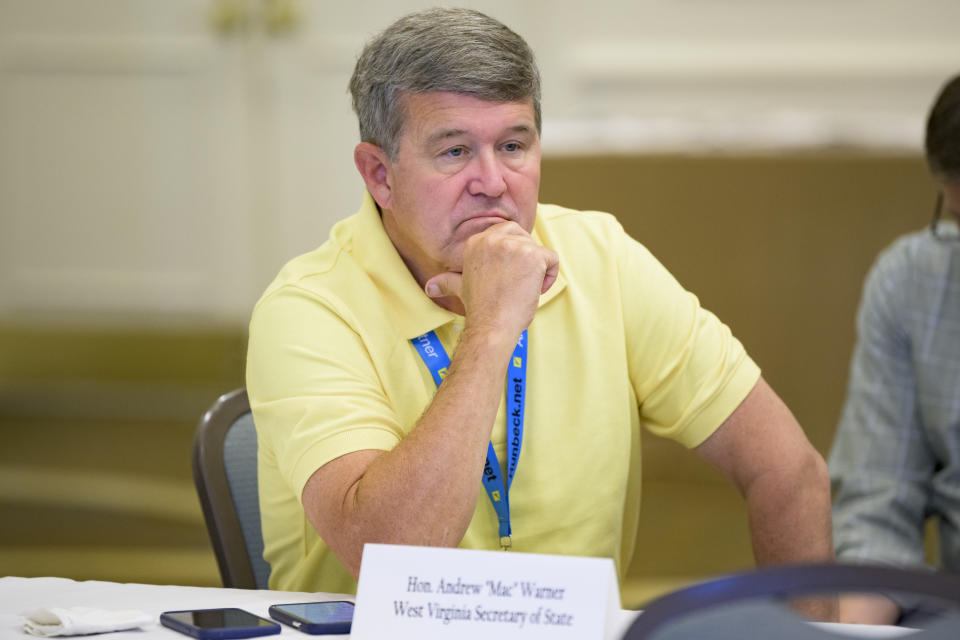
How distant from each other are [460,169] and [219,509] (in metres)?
0.55

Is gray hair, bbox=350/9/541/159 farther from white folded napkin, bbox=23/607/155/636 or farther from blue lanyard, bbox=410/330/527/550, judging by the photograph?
white folded napkin, bbox=23/607/155/636

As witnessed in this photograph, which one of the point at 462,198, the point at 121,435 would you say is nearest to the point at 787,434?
the point at 462,198

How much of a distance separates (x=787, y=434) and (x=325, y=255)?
625 millimetres

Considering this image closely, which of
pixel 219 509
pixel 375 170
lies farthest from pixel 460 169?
pixel 219 509

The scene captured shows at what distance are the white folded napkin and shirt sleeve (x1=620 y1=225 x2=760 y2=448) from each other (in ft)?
2.27

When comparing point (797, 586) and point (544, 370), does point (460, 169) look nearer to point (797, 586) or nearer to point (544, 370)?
point (544, 370)

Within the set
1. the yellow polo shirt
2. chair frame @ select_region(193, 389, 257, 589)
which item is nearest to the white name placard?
the yellow polo shirt

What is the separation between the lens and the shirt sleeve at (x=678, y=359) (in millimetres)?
1427

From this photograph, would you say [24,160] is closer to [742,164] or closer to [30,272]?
[30,272]

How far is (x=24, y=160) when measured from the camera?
449 centimetres

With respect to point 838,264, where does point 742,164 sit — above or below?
above

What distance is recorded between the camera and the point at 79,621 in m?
1.01

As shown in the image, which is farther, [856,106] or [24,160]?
[24,160]

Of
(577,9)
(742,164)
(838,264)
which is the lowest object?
(838,264)
